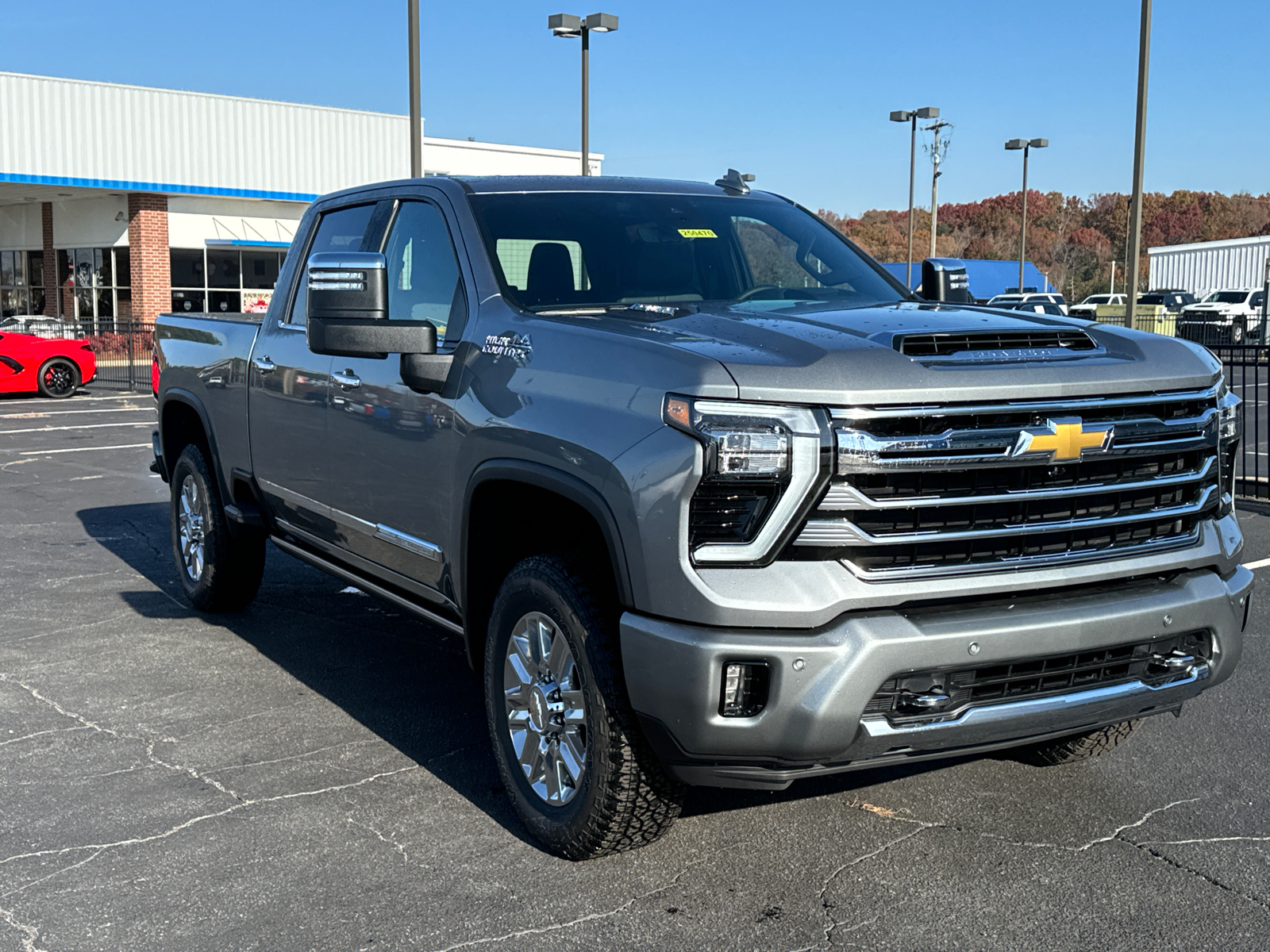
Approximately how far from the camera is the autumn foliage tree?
112125 mm

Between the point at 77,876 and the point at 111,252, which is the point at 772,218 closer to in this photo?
the point at 77,876

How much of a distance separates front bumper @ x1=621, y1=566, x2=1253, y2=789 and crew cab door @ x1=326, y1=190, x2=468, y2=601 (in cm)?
126

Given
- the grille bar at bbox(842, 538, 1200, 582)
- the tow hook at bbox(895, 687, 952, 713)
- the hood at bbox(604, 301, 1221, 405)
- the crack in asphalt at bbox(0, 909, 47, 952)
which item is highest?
the hood at bbox(604, 301, 1221, 405)

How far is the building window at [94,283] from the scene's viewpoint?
3459 centimetres

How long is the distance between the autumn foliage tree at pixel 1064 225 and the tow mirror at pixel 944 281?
105902 millimetres

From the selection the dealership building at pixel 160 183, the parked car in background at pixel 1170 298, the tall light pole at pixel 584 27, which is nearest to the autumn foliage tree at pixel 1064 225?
the parked car in background at pixel 1170 298

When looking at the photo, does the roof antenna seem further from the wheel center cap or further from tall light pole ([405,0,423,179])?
tall light pole ([405,0,423,179])

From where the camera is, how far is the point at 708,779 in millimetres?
3488

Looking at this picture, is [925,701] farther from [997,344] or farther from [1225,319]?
[1225,319]

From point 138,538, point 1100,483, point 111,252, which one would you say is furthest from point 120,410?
point 1100,483

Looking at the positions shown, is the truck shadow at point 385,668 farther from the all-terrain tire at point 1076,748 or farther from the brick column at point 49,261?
the brick column at point 49,261

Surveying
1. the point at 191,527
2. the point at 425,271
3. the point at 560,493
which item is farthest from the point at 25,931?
the point at 191,527

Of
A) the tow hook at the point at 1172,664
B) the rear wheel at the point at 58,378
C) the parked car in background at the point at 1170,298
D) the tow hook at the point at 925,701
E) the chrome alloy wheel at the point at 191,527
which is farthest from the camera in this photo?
the parked car in background at the point at 1170,298

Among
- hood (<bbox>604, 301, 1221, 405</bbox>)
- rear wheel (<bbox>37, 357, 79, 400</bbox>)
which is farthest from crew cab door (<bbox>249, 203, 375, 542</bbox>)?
rear wheel (<bbox>37, 357, 79, 400</bbox>)
